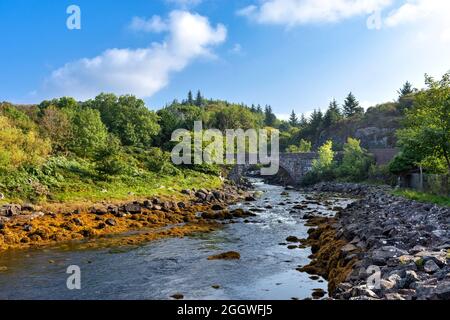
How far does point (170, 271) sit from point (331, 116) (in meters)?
110

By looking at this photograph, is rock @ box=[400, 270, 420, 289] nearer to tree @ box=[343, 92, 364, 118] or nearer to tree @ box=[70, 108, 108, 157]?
tree @ box=[70, 108, 108, 157]

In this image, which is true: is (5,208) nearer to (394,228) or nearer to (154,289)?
(154,289)

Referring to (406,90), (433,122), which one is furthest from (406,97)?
(433,122)

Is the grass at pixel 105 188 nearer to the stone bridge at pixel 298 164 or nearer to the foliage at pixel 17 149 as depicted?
the foliage at pixel 17 149

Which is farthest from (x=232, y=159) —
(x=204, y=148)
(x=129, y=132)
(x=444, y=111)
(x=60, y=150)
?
(x=444, y=111)

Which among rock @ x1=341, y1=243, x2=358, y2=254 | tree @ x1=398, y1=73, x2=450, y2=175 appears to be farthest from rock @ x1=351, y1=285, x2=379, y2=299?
tree @ x1=398, y1=73, x2=450, y2=175

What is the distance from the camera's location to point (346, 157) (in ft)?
258

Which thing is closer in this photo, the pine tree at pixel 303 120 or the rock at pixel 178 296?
the rock at pixel 178 296

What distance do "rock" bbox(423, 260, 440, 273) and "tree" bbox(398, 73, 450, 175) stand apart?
18543 mm

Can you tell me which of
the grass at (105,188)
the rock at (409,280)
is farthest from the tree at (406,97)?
the rock at (409,280)

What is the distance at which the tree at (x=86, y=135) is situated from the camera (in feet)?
188

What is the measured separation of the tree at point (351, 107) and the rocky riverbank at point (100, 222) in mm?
101015

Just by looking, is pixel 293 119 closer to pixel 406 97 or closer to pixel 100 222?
pixel 406 97

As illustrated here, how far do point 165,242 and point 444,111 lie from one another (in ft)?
77.2
